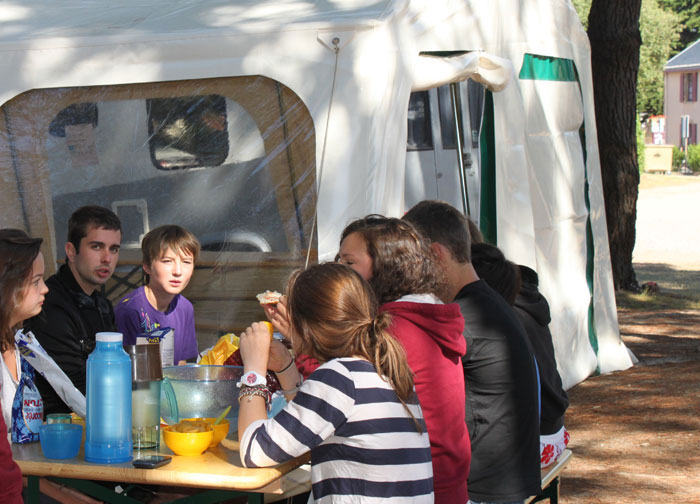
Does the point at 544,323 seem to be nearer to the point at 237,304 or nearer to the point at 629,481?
the point at 237,304

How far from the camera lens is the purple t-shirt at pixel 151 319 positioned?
3.99 meters

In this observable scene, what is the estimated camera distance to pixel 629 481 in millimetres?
5289

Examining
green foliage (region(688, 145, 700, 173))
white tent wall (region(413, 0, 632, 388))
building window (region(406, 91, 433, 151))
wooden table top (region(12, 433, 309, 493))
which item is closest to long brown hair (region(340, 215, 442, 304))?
wooden table top (region(12, 433, 309, 493))

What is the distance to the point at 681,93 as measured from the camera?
172 feet

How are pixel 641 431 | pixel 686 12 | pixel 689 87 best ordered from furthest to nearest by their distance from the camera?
pixel 689 87
pixel 686 12
pixel 641 431

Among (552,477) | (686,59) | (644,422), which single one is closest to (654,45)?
(686,59)

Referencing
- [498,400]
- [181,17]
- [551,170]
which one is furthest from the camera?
[551,170]

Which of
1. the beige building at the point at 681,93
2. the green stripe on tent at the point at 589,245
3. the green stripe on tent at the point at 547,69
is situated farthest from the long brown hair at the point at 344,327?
the beige building at the point at 681,93

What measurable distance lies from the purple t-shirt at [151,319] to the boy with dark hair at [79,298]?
0.09 m

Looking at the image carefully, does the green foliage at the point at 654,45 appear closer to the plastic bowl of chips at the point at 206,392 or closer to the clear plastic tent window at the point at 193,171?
the clear plastic tent window at the point at 193,171

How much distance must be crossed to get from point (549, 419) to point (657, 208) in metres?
23.3

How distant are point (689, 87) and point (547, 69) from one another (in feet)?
160

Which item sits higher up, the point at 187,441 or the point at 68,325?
the point at 68,325

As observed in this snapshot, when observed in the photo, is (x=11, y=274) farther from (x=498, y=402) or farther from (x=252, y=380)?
(x=498, y=402)
